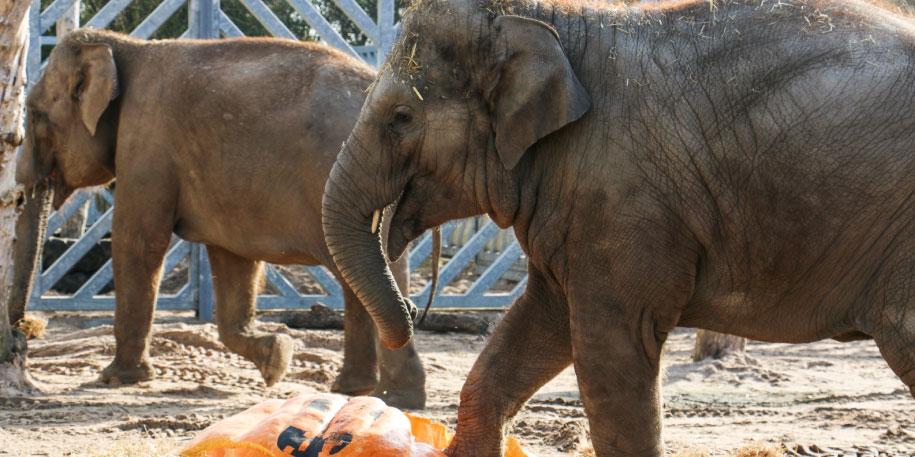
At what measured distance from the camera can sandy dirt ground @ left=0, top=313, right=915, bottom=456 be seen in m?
5.96

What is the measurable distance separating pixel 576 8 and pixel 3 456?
298cm

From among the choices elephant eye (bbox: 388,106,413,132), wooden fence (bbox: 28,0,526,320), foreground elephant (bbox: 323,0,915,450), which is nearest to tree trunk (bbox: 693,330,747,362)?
wooden fence (bbox: 28,0,526,320)

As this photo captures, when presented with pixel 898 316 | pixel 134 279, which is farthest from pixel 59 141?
pixel 898 316

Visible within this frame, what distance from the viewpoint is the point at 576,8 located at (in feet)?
14.2

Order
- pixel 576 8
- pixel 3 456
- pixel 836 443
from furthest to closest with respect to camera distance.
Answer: pixel 836 443, pixel 3 456, pixel 576 8

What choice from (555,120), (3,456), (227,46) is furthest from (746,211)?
(227,46)

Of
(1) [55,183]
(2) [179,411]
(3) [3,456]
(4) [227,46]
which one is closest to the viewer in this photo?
(3) [3,456]

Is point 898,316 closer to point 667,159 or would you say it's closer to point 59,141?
point 667,159

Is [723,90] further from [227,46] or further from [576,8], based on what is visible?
[227,46]

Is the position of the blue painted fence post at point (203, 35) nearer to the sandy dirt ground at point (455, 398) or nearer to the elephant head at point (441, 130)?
the sandy dirt ground at point (455, 398)

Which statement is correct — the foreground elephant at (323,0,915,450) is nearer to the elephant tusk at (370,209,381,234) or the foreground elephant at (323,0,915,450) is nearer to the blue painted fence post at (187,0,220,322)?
the elephant tusk at (370,209,381,234)

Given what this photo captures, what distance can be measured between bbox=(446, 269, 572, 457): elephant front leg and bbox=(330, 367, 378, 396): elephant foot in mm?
2571

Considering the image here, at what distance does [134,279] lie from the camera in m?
7.84

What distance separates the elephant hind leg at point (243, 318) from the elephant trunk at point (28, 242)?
1.05 meters
